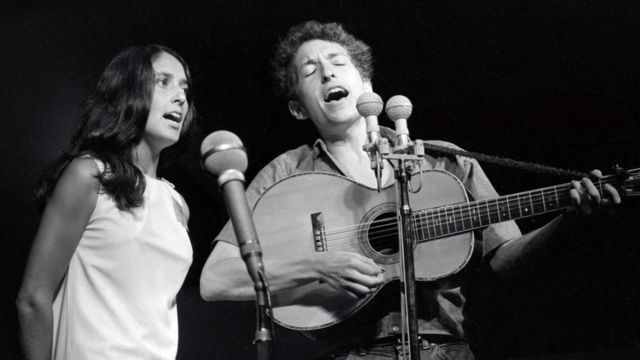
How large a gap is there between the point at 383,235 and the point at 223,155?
3.67 ft

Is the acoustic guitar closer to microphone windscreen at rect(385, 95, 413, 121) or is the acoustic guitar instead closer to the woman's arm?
microphone windscreen at rect(385, 95, 413, 121)

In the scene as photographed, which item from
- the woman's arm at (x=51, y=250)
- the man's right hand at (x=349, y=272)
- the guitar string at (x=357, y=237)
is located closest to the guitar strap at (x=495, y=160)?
the guitar string at (x=357, y=237)

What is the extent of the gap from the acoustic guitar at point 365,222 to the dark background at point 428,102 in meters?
0.47

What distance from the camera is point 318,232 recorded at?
239 cm

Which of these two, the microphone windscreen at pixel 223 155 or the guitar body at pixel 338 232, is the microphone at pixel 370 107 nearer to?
the guitar body at pixel 338 232

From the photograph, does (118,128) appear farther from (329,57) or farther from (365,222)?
(329,57)

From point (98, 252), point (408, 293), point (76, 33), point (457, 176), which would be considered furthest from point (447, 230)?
point (76, 33)

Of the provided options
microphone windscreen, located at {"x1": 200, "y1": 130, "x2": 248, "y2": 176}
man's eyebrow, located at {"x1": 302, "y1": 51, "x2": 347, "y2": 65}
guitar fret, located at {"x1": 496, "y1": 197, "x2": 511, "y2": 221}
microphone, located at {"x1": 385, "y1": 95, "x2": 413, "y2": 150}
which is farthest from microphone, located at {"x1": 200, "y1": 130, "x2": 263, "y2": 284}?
man's eyebrow, located at {"x1": 302, "y1": 51, "x2": 347, "y2": 65}

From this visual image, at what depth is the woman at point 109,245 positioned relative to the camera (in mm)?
1719

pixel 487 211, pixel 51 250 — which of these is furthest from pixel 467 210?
pixel 51 250

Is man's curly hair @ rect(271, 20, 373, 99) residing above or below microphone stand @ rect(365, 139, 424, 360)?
above

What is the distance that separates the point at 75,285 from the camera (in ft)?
5.84

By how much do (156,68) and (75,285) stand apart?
825 millimetres

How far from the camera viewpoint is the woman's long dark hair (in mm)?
1884
